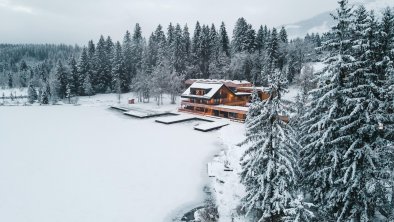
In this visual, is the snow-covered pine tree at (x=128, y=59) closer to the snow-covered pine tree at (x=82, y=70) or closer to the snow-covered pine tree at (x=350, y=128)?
the snow-covered pine tree at (x=82, y=70)

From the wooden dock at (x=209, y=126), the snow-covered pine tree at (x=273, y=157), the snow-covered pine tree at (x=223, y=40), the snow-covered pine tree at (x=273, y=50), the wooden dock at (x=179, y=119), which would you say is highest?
the snow-covered pine tree at (x=223, y=40)

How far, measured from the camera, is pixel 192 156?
33656mm

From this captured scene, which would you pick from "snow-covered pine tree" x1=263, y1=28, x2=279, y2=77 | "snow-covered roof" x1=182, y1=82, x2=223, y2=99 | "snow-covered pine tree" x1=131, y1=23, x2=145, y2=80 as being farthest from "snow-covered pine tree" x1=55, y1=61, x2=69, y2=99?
"snow-covered pine tree" x1=263, y1=28, x2=279, y2=77

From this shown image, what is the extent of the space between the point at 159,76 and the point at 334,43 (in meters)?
55.2

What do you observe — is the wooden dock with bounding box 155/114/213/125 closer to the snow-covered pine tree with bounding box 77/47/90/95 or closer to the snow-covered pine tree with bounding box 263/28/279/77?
the snow-covered pine tree with bounding box 263/28/279/77

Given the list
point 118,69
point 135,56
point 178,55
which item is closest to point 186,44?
point 178,55

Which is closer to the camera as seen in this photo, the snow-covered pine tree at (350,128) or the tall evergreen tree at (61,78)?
the snow-covered pine tree at (350,128)

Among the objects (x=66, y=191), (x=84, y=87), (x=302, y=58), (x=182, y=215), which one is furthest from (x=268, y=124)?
(x=84, y=87)

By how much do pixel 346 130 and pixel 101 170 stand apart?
77.2 ft

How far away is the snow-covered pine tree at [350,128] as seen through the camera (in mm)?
14711

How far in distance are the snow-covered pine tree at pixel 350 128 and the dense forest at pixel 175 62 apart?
163 feet

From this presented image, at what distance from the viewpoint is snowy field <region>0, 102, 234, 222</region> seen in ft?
70.5

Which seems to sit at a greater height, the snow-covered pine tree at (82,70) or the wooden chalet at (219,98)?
the snow-covered pine tree at (82,70)

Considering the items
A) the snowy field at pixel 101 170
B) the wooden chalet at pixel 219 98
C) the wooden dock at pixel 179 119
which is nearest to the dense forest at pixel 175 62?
the wooden chalet at pixel 219 98
